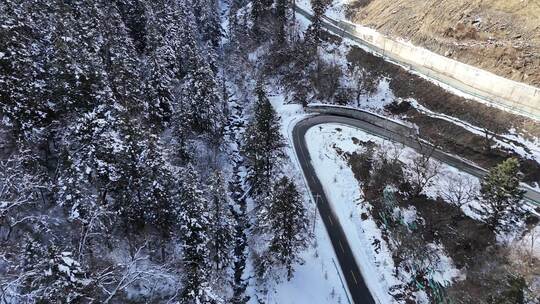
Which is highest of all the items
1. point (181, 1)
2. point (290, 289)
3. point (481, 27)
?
point (181, 1)

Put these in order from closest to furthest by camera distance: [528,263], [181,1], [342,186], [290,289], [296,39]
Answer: [528,263] < [290,289] < [342,186] < [296,39] < [181,1]

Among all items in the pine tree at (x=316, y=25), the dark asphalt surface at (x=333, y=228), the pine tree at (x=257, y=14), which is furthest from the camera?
the pine tree at (x=257, y=14)

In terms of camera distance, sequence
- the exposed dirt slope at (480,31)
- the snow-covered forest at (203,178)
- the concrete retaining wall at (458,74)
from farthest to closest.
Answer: the exposed dirt slope at (480,31)
the concrete retaining wall at (458,74)
the snow-covered forest at (203,178)

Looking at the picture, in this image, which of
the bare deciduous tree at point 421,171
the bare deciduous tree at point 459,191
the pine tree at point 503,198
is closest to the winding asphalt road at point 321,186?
the bare deciduous tree at point 421,171

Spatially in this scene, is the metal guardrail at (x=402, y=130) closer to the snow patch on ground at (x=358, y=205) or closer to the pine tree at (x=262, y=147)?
the snow patch on ground at (x=358, y=205)

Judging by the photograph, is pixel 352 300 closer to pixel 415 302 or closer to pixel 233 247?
pixel 415 302

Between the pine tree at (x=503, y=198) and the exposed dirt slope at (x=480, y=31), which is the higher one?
the exposed dirt slope at (x=480, y=31)

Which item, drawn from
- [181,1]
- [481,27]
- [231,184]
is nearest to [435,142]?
[481,27]
